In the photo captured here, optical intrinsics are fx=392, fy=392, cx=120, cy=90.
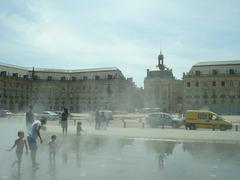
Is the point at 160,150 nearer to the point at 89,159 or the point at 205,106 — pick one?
the point at 89,159

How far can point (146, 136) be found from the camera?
29094 mm

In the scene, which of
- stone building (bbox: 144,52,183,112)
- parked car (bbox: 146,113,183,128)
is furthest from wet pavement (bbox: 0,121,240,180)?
stone building (bbox: 144,52,183,112)

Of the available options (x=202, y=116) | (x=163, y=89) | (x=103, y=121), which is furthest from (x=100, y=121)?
(x=163, y=89)

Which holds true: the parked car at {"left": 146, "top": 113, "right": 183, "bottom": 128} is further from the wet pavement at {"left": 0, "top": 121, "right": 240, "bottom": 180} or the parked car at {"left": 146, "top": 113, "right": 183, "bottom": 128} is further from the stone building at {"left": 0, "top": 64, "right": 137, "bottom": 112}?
the stone building at {"left": 0, "top": 64, "right": 137, "bottom": 112}

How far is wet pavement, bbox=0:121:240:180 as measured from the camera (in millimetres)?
13477

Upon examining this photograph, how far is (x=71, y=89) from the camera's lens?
142375 millimetres

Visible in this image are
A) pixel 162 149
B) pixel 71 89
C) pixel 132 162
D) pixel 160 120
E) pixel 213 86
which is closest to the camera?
pixel 132 162

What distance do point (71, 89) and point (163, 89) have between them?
34498 mm

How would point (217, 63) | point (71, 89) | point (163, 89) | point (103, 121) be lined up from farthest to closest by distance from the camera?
point (163, 89) < point (71, 89) < point (217, 63) < point (103, 121)

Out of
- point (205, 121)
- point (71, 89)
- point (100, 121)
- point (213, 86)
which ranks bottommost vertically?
point (205, 121)

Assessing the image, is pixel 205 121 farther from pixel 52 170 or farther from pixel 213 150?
pixel 52 170

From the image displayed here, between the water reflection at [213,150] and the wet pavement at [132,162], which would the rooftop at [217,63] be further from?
the wet pavement at [132,162]

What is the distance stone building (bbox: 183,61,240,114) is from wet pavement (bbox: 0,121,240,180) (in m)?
99.9

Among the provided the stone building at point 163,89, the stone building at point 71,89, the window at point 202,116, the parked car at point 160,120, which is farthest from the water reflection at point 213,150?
the stone building at point 163,89
